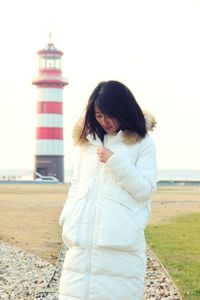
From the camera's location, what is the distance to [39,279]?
26.8 ft

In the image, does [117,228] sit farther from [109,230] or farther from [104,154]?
[104,154]

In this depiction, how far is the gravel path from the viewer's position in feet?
23.4

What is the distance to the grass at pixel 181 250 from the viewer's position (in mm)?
7707

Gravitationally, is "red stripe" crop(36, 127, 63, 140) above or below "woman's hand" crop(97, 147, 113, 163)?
above

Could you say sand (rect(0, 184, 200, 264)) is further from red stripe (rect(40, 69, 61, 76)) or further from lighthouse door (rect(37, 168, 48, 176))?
red stripe (rect(40, 69, 61, 76))

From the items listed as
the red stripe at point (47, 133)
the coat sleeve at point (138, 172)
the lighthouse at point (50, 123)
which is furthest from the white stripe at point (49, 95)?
the coat sleeve at point (138, 172)

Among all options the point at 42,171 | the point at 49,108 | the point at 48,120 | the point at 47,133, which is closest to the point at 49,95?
the point at 49,108

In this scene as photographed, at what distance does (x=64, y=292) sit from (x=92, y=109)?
859 millimetres

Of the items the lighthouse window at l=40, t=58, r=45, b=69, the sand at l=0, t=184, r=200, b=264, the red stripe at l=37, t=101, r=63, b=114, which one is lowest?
the sand at l=0, t=184, r=200, b=264

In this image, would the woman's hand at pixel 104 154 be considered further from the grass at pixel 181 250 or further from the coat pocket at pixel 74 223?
the grass at pixel 181 250

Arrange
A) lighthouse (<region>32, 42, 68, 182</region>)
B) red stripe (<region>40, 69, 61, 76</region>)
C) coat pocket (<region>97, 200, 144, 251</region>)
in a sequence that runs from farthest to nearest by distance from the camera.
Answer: red stripe (<region>40, 69, 61, 76</region>), lighthouse (<region>32, 42, 68, 182</region>), coat pocket (<region>97, 200, 144, 251</region>)

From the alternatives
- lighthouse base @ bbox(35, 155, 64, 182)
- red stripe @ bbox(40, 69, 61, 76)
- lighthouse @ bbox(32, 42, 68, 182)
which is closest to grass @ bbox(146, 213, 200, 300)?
lighthouse @ bbox(32, 42, 68, 182)

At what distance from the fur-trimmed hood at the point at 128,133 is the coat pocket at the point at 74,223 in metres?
0.31

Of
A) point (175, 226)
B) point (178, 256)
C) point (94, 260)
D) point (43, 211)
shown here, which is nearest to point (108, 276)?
point (94, 260)
